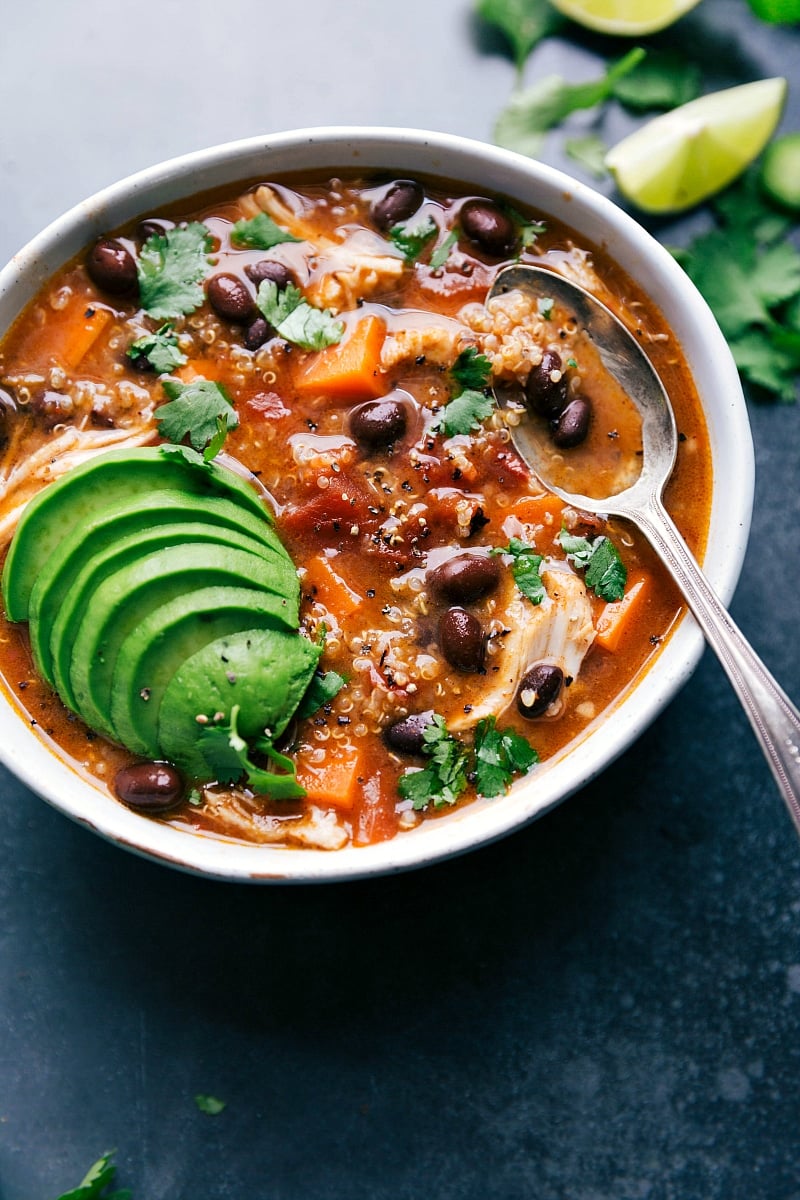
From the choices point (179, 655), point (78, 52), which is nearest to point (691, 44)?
point (78, 52)

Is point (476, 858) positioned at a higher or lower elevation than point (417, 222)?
lower

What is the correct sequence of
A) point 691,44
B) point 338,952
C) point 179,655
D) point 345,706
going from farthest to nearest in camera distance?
point 691,44 < point 338,952 < point 345,706 < point 179,655

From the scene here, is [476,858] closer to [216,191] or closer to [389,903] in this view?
[389,903]

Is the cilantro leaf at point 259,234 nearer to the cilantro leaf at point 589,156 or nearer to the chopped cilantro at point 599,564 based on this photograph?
the cilantro leaf at point 589,156

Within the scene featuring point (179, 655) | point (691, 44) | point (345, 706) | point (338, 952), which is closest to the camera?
point (179, 655)

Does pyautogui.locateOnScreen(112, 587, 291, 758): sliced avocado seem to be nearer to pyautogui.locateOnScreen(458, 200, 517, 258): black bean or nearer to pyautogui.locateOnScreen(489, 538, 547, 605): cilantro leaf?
pyautogui.locateOnScreen(489, 538, 547, 605): cilantro leaf

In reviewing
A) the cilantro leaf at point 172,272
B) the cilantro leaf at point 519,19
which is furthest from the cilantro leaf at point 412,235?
the cilantro leaf at point 519,19
